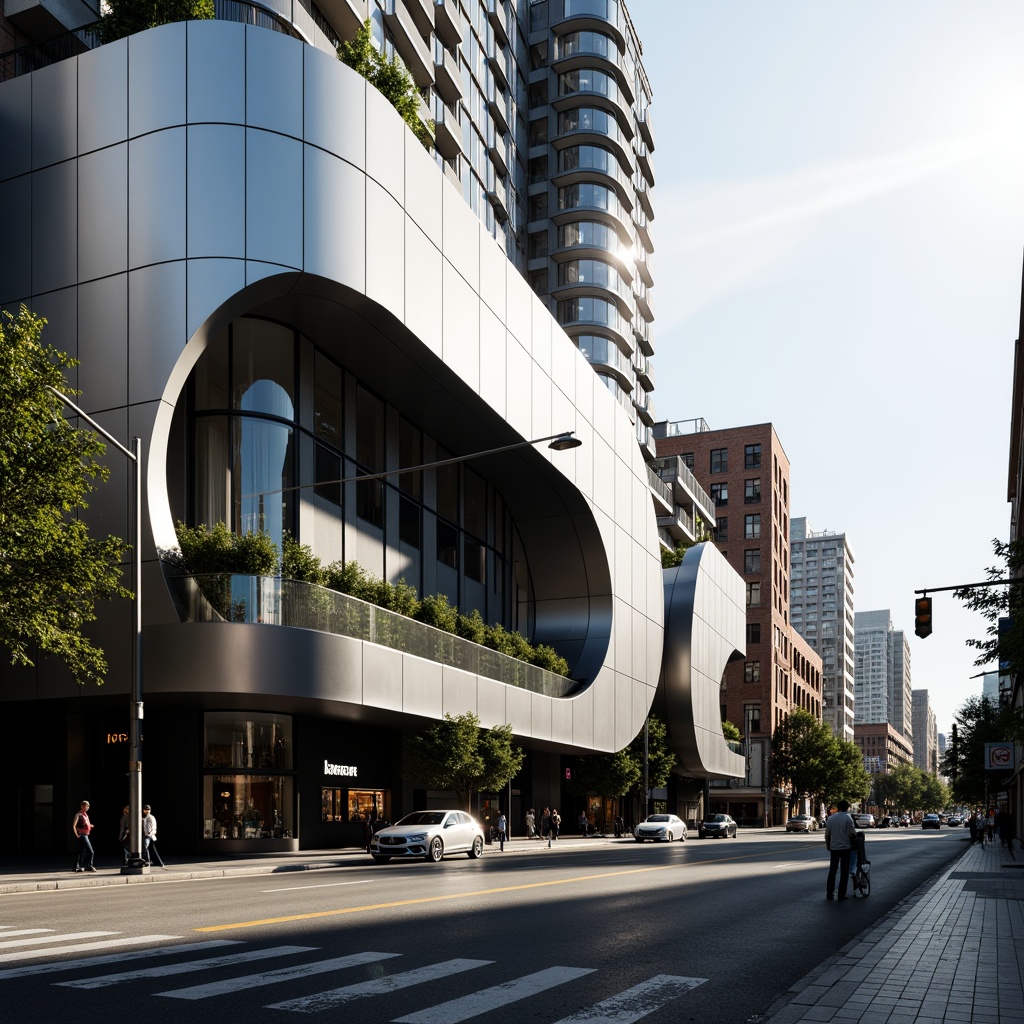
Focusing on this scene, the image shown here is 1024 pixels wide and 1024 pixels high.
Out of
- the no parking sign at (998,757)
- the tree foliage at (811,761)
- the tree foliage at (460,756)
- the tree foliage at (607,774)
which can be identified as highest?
the tree foliage at (460,756)

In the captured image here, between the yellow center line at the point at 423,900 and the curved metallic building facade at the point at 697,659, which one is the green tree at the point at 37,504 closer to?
the yellow center line at the point at 423,900

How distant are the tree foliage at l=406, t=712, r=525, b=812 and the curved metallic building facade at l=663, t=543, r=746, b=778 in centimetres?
3014

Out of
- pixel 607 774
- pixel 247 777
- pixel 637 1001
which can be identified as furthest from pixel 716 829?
pixel 637 1001

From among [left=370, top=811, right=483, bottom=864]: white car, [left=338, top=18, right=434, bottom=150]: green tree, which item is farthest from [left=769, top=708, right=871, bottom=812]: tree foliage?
[left=338, top=18, right=434, bottom=150]: green tree

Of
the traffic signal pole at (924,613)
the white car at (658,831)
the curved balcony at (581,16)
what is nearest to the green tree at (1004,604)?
the traffic signal pole at (924,613)

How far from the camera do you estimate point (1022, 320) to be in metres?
58.9

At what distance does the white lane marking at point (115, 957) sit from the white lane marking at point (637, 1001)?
14.7 feet

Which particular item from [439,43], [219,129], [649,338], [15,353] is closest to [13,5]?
[219,129]

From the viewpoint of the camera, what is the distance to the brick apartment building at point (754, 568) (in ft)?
355

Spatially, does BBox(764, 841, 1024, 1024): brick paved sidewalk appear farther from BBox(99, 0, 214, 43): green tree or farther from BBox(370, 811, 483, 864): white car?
BBox(99, 0, 214, 43): green tree

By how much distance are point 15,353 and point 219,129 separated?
1075 centimetres

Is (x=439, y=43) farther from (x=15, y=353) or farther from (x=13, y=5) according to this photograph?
(x=15, y=353)

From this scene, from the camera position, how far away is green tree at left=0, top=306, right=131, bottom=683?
69.8ft

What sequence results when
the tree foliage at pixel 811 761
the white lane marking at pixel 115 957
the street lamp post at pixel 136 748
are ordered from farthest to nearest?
1. the tree foliage at pixel 811 761
2. the street lamp post at pixel 136 748
3. the white lane marking at pixel 115 957
